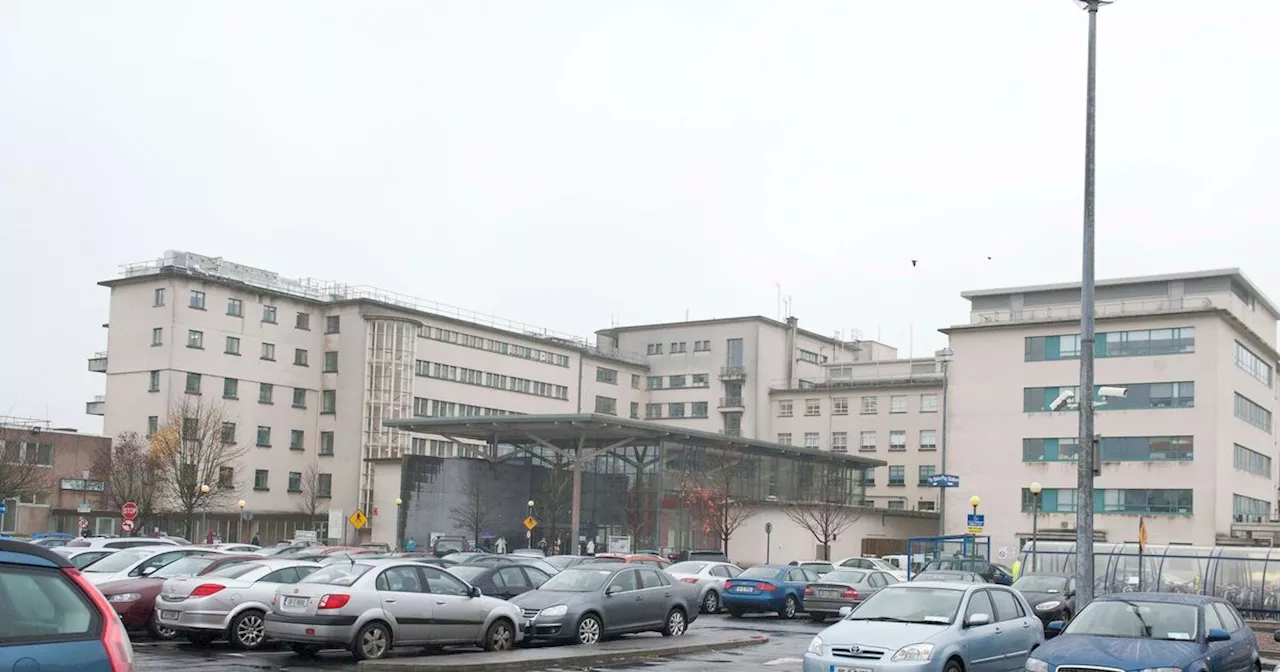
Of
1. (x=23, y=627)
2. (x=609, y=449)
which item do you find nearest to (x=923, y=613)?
(x=23, y=627)

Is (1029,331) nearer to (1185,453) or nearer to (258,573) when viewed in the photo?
(1185,453)

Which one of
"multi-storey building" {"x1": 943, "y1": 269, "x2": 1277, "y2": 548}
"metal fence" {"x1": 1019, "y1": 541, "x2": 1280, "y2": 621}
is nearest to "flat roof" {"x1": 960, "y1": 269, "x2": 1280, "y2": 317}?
"multi-storey building" {"x1": 943, "y1": 269, "x2": 1277, "y2": 548}

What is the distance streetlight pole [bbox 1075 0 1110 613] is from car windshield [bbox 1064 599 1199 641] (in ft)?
14.3

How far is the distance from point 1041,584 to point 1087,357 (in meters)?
10.7

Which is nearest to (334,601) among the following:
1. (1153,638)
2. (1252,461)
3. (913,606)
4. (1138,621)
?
(913,606)

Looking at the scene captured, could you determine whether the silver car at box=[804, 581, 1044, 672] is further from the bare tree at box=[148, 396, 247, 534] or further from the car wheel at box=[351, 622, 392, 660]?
the bare tree at box=[148, 396, 247, 534]

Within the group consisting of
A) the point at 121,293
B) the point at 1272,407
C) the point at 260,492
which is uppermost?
the point at 121,293

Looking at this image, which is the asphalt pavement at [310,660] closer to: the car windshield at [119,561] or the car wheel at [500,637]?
the car wheel at [500,637]

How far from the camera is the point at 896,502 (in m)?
90.1

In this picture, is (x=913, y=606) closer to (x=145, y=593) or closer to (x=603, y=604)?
(x=603, y=604)

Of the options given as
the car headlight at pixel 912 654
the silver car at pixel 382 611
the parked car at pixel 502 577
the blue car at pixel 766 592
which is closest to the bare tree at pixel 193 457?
the blue car at pixel 766 592

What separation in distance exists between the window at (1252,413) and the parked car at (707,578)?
4122 cm

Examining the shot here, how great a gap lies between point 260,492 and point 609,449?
26903 millimetres

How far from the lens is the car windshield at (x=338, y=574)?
19016mm
